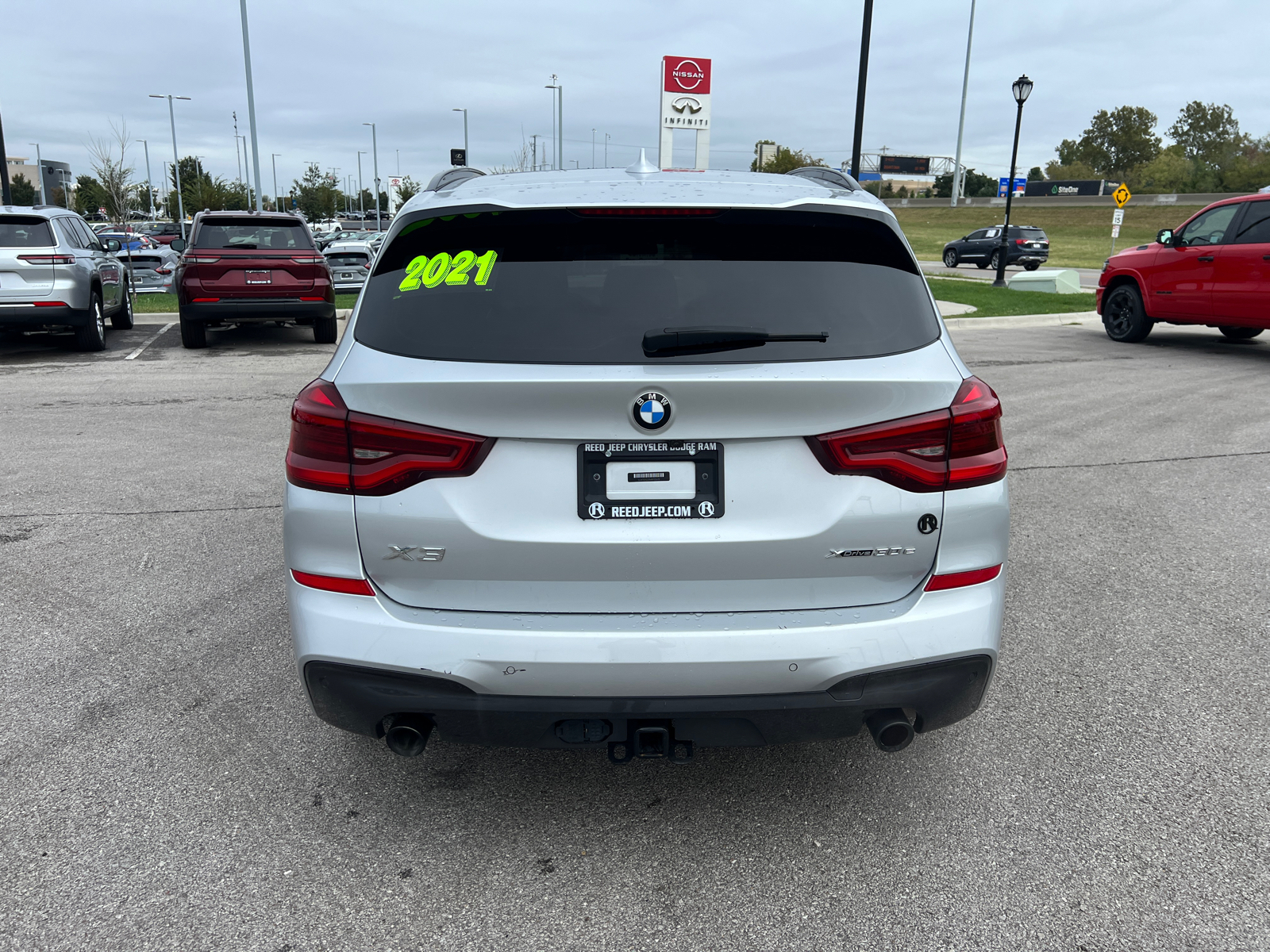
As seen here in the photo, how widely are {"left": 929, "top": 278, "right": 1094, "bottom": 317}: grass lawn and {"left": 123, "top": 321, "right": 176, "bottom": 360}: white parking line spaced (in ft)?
43.1

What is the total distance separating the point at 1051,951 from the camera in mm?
2459

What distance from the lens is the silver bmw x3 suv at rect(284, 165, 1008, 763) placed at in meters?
2.48

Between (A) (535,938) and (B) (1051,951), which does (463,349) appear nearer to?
(A) (535,938)

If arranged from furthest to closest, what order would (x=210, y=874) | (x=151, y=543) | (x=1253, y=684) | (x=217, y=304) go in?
(x=217, y=304) → (x=151, y=543) → (x=1253, y=684) → (x=210, y=874)

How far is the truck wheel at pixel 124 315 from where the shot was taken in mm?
15859

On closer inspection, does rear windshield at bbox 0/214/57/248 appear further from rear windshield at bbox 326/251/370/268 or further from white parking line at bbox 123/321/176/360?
rear windshield at bbox 326/251/370/268

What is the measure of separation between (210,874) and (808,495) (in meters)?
1.86

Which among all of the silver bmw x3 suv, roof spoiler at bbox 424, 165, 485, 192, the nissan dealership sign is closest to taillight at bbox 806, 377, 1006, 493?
the silver bmw x3 suv

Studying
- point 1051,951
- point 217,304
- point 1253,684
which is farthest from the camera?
point 217,304

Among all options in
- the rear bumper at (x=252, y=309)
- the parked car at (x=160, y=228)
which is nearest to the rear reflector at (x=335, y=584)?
the rear bumper at (x=252, y=309)

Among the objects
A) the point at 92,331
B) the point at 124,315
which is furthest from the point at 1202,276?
the point at 124,315

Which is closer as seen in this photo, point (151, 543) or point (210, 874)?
point (210, 874)

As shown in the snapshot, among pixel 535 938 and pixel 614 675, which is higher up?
pixel 614 675

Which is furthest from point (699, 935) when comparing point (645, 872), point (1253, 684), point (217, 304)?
point (217, 304)
